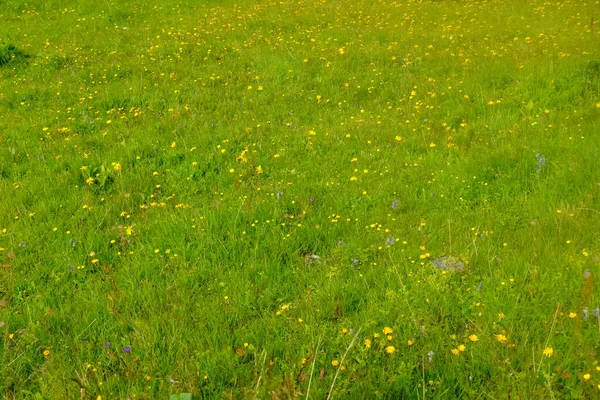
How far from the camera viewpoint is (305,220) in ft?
17.2

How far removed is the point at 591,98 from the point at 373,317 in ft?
17.9

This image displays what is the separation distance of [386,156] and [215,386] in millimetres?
3921

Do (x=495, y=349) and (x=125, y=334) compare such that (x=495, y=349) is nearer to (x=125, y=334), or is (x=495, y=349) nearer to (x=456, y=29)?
(x=125, y=334)

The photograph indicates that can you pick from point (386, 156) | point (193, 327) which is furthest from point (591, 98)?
point (193, 327)

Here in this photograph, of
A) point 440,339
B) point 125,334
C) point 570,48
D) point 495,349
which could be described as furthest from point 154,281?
point 570,48

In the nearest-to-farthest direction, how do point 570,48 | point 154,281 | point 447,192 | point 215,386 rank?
1. point 215,386
2. point 154,281
3. point 447,192
4. point 570,48

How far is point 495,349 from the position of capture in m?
3.45

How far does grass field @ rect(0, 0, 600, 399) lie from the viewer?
3479 millimetres

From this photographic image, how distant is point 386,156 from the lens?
648cm

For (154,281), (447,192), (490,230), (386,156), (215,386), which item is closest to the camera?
(215,386)

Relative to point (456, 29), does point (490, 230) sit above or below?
below

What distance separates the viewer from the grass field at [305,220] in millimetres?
3479

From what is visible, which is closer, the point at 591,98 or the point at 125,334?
the point at 125,334

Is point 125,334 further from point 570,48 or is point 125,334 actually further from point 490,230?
point 570,48
